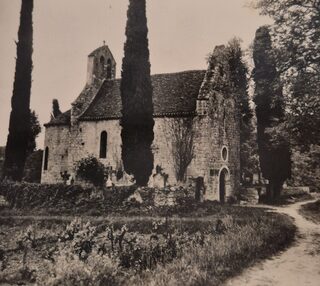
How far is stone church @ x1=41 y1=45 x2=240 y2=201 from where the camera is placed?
83.8 ft

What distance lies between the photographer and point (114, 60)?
34000 mm

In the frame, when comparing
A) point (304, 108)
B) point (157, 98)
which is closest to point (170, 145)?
point (157, 98)

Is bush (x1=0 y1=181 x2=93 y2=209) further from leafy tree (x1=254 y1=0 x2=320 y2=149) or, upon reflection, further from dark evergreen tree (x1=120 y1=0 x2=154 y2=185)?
leafy tree (x1=254 y1=0 x2=320 y2=149)

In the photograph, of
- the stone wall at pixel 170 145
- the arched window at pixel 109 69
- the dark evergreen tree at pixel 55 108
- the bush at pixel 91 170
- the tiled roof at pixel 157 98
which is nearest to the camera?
the stone wall at pixel 170 145

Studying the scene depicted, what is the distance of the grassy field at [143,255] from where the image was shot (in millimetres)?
7965

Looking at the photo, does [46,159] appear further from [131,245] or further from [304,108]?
[131,245]

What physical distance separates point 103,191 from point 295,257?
40.3 ft

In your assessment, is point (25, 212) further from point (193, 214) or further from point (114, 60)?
point (114, 60)

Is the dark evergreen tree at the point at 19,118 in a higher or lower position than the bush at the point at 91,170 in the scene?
higher

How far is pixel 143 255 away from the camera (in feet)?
31.1

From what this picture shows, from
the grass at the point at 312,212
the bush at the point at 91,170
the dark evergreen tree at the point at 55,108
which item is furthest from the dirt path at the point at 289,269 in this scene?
the dark evergreen tree at the point at 55,108

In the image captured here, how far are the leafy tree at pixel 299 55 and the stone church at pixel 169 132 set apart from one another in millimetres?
9557

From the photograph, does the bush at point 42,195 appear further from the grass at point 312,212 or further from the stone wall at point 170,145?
→ the grass at point 312,212

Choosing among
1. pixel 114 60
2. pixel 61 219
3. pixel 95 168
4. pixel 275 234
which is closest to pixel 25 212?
pixel 61 219
